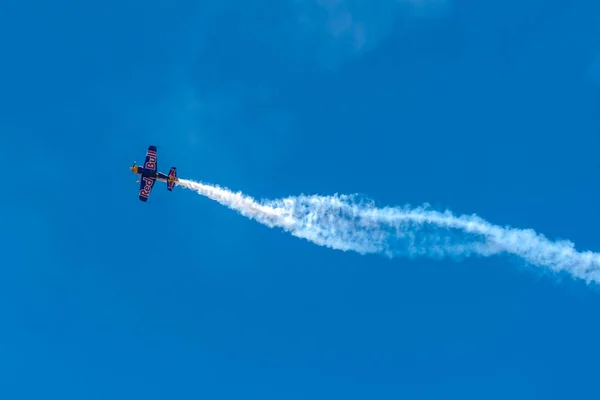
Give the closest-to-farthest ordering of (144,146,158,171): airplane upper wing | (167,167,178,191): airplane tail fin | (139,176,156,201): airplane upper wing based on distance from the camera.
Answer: (167,167,178,191): airplane tail fin < (144,146,158,171): airplane upper wing < (139,176,156,201): airplane upper wing

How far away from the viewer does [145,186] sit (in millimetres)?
93250

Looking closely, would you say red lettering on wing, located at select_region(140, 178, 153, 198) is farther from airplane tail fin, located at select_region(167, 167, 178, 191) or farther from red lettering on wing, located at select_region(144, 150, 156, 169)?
airplane tail fin, located at select_region(167, 167, 178, 191)

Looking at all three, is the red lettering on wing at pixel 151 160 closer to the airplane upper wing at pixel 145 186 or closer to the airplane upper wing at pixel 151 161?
the airplane upper wing at pixel 151 161

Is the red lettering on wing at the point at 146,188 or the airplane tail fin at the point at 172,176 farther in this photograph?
the red lettering on wing at the point at 146,188

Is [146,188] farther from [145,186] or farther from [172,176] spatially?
[172,176]

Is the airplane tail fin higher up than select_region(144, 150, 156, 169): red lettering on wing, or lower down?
lower down

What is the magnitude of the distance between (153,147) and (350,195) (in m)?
24.2

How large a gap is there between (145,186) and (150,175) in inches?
61.1

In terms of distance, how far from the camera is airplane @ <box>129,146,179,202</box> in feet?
302

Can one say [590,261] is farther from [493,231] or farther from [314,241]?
[314,241]

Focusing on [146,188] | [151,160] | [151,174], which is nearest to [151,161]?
[151,160]

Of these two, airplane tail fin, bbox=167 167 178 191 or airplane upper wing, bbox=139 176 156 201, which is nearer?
airplane tail fin, bbox=167 167 178 191

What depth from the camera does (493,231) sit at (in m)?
82.4

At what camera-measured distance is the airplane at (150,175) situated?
9219cm
